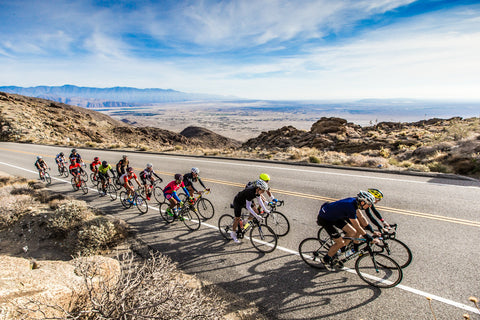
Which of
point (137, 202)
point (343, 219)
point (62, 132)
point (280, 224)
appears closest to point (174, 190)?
point (137, 202)

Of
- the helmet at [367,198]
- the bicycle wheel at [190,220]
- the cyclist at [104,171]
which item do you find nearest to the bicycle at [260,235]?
the bicycle wheel at [190,220]

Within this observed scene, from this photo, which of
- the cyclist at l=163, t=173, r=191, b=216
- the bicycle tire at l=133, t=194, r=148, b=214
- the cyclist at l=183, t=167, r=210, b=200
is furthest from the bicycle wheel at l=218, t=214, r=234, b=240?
the bicycle tire at l=133, t=194, r=148, b=214

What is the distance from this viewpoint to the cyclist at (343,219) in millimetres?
5043

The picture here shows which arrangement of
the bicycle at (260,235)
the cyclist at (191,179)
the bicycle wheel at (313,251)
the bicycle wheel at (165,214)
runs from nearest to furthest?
the bicycle wheel at (313,251) → the bicycle at (260,235) → the cyclist at (191,179) → the bicycle wheel at (165,214)

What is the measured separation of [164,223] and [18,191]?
945 cm

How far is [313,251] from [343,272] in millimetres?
841

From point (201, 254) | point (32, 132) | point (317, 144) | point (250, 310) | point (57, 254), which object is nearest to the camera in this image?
point (250, 310)

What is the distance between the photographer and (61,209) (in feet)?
27.9

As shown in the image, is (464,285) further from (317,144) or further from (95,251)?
(317,144)

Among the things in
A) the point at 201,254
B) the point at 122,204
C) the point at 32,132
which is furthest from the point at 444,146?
the point at 32,132

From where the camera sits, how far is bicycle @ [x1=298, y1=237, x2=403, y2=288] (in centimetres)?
516

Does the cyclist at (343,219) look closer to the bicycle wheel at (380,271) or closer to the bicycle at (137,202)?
the bicycle wheel at (380,271)

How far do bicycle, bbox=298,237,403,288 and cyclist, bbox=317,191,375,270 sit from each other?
15cm

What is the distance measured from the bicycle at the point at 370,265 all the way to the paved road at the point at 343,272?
0.55ft
